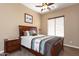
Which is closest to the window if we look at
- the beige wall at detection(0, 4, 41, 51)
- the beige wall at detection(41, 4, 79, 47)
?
the beige wall at detection(41, 4, 79, 47)

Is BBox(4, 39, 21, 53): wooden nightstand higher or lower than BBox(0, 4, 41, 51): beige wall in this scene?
lower

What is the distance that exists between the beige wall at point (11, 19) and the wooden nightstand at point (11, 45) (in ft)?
0.38

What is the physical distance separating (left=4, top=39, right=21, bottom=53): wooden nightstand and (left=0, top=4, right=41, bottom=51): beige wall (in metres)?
0.12

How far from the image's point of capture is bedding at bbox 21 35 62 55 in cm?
202

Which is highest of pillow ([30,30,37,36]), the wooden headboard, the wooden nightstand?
the wooden headboard

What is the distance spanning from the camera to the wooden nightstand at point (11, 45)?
2.22m

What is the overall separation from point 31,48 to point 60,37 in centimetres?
90

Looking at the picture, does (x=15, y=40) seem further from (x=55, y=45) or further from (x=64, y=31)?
(x=64, y=31)

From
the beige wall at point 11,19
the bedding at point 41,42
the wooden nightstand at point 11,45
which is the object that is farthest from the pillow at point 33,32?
the wooden nightstand at point 11,45

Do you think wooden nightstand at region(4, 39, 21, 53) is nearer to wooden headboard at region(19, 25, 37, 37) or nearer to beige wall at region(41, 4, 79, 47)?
wooden headboard at region(19, 25, 37, 37)

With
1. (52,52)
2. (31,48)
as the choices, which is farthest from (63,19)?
(31,48)

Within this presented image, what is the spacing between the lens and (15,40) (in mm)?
2205

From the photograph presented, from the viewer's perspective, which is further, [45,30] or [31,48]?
[31,48]

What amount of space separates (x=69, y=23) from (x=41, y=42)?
2.90 ft
